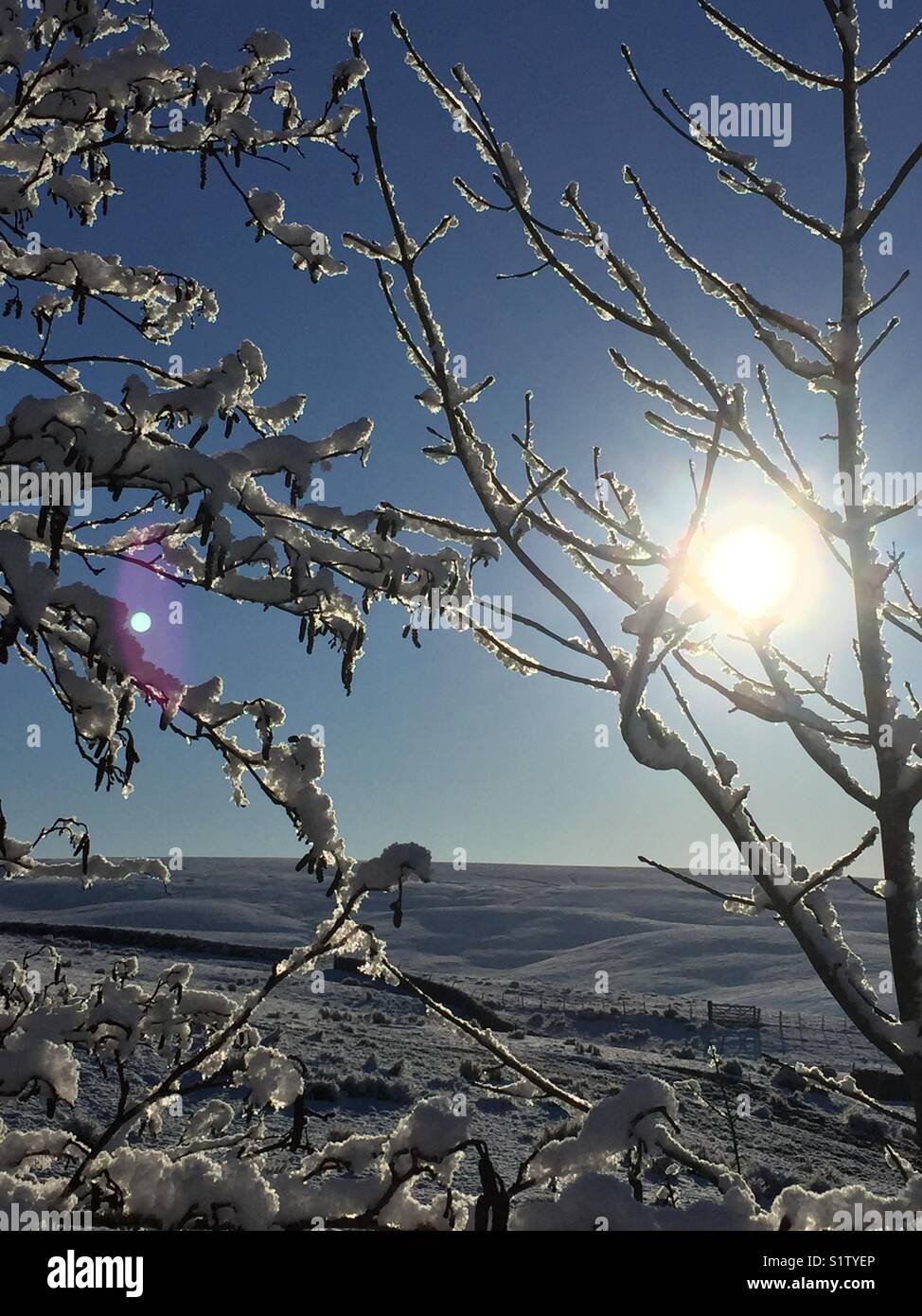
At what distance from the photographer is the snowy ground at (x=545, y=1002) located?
1299 centimetres

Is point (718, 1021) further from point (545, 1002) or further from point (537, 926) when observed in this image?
point (537, 926)

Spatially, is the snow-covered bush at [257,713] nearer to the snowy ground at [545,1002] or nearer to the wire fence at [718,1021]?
the snowy ground at [545,1002]

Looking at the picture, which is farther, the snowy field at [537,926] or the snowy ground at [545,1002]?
the snowy field at [537,926]

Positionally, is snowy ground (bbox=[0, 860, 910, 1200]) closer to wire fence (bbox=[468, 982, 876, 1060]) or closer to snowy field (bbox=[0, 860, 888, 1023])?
wire fence (bbox=[468, 982, 876, 1060])

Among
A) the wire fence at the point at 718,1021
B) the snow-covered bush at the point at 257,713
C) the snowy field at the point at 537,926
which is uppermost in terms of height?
the snow-covered bush at the point at 257,713

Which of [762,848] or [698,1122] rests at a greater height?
[762,848]

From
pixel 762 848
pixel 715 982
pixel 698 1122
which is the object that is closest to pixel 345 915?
pixel 762 848

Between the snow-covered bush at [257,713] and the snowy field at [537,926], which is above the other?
the snow-covered bush at [257,713]

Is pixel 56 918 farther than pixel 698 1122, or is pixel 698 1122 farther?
pixel 56 918

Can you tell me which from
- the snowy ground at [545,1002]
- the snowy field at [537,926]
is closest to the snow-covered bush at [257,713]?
the snowy ground at [545,1002]

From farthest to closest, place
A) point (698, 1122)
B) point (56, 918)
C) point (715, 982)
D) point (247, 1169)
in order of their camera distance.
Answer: point (56, 918) < point (715, 982) < point (698, 1122) < point (247, 1169)

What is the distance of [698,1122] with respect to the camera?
1352 centimetres
